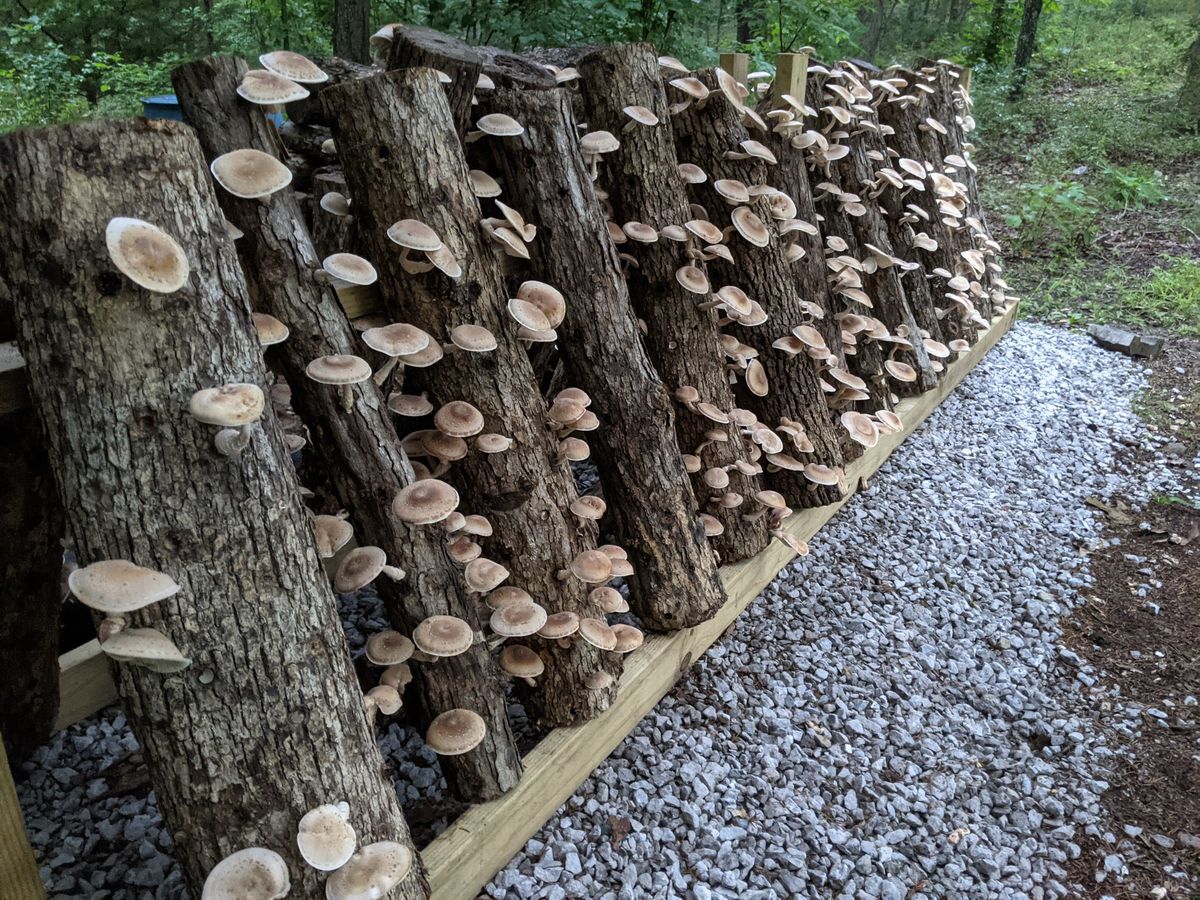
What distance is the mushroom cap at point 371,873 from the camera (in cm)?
165

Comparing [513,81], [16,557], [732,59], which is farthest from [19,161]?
[732,59]

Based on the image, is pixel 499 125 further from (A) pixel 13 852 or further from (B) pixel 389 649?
(A) pixel 13 852

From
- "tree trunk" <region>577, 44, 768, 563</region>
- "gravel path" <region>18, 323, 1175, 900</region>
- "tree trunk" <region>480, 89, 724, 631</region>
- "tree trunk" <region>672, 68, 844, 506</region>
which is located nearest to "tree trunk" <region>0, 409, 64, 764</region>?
"gravel path" <region>18, 323, 1175, 900</region>

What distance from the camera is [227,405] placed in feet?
4.79

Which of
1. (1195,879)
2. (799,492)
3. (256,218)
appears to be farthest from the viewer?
(799,492)

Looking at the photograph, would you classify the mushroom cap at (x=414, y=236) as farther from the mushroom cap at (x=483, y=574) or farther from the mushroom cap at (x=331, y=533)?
the mushroom cap at (x=483, y=574)

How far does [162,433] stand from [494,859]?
1.60m

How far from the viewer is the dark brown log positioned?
185 centimetres

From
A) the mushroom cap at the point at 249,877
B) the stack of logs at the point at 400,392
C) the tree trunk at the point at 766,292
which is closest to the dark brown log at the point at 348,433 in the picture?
the stack of logs at the point at 400,392

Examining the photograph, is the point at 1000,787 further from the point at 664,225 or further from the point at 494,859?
the point at 664,225

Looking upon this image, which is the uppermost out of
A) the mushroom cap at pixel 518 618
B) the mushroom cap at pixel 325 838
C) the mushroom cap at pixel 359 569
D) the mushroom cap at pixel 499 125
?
the mushroom cap at pixel 499 125

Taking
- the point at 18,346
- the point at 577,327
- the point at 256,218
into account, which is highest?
the point at 256,218

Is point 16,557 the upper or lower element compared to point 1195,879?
upper

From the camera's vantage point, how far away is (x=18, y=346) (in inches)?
60.7
